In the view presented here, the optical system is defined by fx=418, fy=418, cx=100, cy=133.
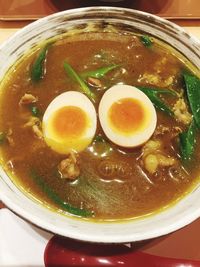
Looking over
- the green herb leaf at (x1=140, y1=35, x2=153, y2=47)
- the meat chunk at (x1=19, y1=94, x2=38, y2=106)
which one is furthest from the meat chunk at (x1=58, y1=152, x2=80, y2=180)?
the green herb leaf at (x1=140, y1=35, x2=153, y2=47)

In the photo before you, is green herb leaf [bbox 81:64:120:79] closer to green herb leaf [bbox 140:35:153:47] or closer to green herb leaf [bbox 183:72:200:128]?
green herb leaf [bbox 140:35:153:47]

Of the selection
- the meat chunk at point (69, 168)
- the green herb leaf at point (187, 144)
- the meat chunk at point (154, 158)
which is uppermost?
the green herb leaf at point (187, 144)

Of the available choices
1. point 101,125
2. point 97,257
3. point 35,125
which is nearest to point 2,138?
point 35,125

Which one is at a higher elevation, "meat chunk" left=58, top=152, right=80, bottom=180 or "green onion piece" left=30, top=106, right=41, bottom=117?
"green onion piece" left=30, top=106, right=41, bottom=117

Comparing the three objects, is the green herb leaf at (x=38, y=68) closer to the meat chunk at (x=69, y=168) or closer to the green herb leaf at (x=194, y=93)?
the meat chunk at (x=69, y=168)

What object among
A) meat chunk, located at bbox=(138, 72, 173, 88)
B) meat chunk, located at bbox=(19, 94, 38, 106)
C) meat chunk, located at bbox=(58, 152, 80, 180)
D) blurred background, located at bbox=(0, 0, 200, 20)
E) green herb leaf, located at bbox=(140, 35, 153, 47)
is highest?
blurred background, located at bbox=(0, 0, 200, 20)

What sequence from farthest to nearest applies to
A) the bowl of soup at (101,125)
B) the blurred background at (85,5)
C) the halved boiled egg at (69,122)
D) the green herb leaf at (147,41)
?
the blurred background at (85,5) < the green herb leaf at (147,41) < the halved boiled egg at (69,122) < the bowl of soup at (101,125)

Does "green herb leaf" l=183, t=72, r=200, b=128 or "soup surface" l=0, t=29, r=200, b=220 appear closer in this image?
"soup surface" l=0, t=29, r=200, b=220

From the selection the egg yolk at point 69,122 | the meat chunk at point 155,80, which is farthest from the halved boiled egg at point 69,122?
the meat chunk at point 155,80
